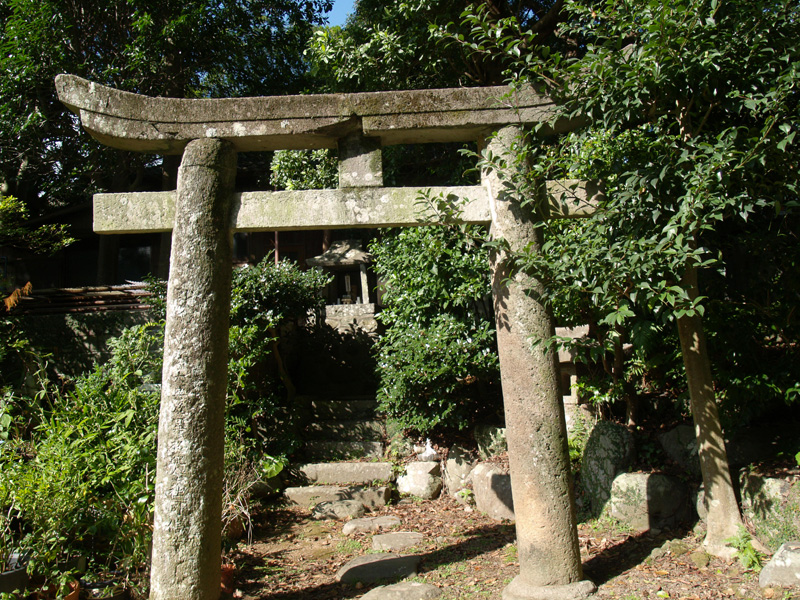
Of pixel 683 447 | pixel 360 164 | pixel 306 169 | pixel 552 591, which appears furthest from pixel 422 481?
pixel 306 169

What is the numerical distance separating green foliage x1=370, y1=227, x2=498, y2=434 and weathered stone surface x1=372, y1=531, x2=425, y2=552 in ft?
4.98

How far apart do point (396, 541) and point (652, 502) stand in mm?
2331

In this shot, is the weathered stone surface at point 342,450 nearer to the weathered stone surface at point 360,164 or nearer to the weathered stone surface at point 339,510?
the weathered stone surface at point 339,510

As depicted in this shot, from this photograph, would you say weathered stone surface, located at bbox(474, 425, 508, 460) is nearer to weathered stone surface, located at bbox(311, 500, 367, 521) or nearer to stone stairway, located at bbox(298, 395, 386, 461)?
stone stairway, located at bbox(298, 395, 386, 461)

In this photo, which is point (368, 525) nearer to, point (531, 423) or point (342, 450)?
point (342, 450)

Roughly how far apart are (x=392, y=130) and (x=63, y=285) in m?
13.5

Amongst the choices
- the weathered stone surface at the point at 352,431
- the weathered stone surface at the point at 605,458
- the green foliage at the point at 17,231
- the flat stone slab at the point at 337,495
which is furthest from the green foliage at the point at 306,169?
the weathered stone surface at the point at 605,458

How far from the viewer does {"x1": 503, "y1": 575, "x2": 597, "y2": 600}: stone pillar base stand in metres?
3.45

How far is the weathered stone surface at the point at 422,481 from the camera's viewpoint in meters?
6.62

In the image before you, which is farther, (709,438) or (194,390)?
(709,438)

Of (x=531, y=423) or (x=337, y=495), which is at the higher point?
(x=531, y=423)

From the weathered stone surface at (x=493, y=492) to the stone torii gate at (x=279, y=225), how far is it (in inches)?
86.5

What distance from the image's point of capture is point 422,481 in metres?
6.64

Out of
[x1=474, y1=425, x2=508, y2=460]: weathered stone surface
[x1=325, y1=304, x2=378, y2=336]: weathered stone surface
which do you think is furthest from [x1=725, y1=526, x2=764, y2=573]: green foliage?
[x1=325, y1=304, x2=378, y2=336]: weathered stone surface
